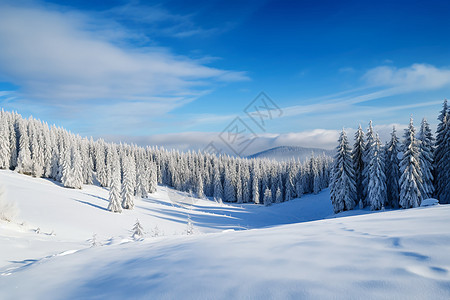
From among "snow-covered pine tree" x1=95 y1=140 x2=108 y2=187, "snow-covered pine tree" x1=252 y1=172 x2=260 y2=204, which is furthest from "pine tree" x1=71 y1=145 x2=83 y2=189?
"snow-covered pine tree" x1=252 y1=172 x2=260 y2=204

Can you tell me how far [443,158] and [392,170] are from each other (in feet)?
16.1

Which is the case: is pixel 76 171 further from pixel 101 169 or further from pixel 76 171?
pixel 101 169

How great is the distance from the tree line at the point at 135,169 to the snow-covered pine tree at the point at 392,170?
3961 cm

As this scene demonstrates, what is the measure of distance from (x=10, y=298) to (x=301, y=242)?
4853 mm

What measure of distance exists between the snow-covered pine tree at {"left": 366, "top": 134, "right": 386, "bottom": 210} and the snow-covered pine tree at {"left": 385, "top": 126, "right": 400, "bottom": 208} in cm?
197

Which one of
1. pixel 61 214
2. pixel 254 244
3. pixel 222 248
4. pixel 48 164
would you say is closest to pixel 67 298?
pixel 222 248

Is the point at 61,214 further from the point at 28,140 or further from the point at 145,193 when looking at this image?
the point at 28,140

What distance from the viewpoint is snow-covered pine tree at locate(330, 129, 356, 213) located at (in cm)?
2919

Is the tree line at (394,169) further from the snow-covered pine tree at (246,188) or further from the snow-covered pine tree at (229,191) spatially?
the snow-covered pine tree at (229,191)

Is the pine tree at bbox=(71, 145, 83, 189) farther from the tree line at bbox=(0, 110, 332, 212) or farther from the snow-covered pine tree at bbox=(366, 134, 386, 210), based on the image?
the snow-covered pine tree at bbox=(366, 134, 386, 210)

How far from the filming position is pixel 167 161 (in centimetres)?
9625

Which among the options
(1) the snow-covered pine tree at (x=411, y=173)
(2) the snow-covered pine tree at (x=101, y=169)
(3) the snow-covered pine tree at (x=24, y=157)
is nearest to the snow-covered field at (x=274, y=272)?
(1) the snow-covered pine tree at (x=411, y=173)

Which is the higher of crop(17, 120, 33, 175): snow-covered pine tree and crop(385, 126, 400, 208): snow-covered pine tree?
crop(17, 120, 33, 175): snow-covered pine tree

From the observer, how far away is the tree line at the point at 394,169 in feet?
76.0
